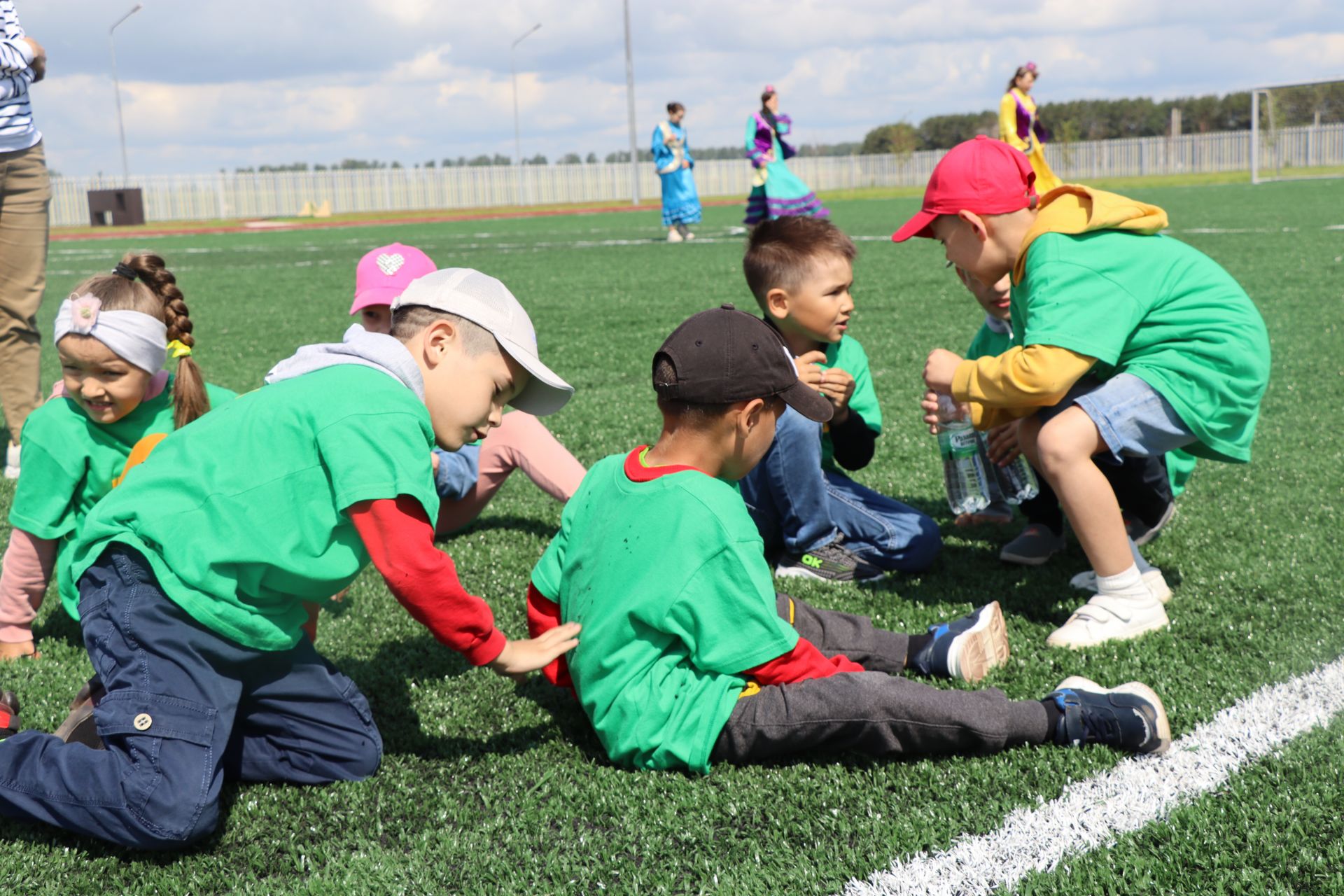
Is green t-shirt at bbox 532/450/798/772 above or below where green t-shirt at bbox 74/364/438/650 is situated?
below

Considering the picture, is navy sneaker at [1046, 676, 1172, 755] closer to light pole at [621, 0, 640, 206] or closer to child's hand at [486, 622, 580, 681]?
child's hand at [486, 622, 580, 681]

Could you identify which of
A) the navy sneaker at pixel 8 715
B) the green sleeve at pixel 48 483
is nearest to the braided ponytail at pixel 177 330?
the green sleeve at pixel 48 483

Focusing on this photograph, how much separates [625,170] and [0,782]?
54.3m

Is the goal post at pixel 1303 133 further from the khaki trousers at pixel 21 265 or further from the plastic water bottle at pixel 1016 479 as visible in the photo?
the khaki trousers at pixel 21 265

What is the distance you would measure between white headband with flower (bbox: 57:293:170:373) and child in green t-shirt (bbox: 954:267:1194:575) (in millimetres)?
2326

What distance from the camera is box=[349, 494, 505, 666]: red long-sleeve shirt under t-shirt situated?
2.15 metres

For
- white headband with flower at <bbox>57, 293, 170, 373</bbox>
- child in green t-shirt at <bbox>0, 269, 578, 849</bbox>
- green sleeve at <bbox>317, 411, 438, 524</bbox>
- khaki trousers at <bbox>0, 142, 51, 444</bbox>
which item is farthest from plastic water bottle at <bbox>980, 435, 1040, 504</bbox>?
khaki trousers at <bbox>0, 142, 51, 444</bbox>

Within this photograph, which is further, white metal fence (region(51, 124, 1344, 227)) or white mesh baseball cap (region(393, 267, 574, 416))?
white metal fence (region(51, 124, 1344, 227))

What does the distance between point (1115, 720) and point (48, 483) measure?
111 inches

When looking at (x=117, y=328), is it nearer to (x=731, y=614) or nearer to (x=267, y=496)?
(x=267, y=496)

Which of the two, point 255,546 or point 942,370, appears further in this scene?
point 942,370

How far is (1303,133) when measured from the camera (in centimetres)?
4034

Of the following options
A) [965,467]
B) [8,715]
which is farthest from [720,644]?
[965,467]

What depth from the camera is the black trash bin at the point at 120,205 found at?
39.0m
